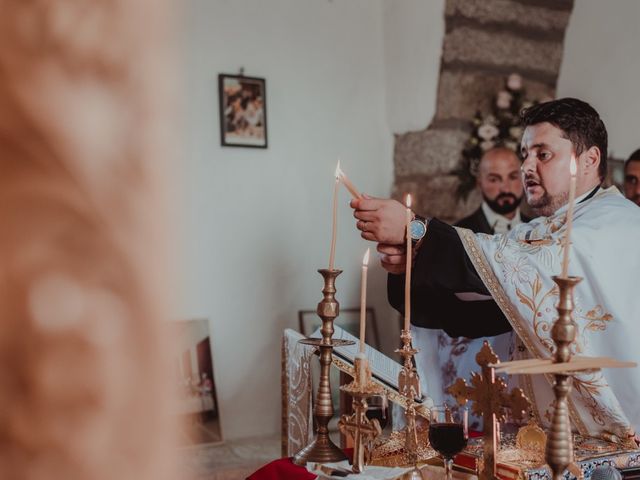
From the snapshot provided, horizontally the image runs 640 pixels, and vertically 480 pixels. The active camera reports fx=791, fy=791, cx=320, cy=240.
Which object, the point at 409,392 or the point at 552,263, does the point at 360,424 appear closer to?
the point at 409,392

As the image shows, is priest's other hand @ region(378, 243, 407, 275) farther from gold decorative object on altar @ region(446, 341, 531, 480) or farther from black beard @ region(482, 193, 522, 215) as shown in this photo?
black beard @ region(482, 193, 522, 215)

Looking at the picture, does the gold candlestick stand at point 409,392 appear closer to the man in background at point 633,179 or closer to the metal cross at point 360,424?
the metal cross at point 360,424

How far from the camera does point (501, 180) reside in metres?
4.83

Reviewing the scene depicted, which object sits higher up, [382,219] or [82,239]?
[82,239]

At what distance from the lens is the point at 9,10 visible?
0.85ft

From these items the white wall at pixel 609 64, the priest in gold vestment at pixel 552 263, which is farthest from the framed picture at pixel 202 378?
the white wall at pixel 609 64

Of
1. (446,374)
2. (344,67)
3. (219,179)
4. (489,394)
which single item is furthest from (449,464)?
(344,67)

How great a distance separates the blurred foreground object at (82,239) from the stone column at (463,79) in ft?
16.3

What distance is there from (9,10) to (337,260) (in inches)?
194

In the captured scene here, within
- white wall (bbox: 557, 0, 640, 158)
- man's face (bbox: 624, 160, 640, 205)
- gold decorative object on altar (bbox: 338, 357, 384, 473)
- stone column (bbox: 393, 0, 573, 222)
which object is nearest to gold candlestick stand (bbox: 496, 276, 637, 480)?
gold decorative object on altar (bbox: 338, 357, 384, 473)

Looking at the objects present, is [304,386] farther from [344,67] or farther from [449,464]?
[344,67]

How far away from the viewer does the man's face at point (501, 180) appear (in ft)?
15.9

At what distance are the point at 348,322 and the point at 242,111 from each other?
1.53 meters

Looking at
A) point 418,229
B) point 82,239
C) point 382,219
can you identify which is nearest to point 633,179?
point 418,229
